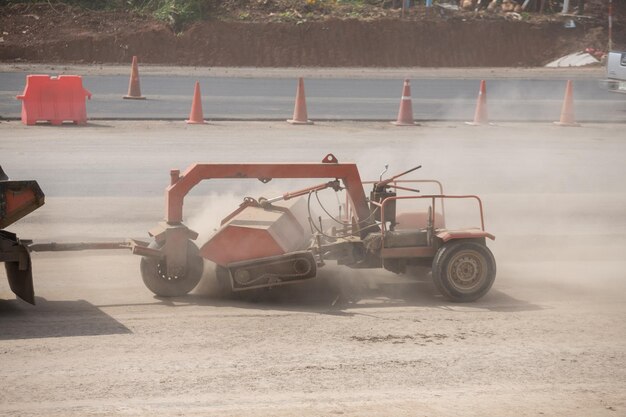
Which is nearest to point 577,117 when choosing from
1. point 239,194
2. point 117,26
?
point 239,194

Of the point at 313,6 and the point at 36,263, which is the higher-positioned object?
the point at 313,6

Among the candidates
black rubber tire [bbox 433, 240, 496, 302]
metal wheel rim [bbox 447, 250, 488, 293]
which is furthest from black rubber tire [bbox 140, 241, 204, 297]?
metal wheel rim [bbox 447, 250, 488, 293]

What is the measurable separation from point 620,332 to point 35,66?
26.1 meters

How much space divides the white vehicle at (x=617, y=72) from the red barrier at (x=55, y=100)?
11428 mm

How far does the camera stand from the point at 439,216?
9.34 meters

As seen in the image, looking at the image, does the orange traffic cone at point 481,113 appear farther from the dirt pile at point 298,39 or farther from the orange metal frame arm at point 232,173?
the dirt pile at point 298,39

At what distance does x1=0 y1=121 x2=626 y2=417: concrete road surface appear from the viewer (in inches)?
245

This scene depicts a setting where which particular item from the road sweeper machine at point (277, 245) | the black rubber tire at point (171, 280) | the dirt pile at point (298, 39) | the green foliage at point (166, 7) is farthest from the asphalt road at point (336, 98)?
the black rubber tire at point (171, 280)

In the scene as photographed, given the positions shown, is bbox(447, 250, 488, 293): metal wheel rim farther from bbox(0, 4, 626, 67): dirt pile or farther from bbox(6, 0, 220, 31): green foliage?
bbox(6, 0, 220, 31): green foliage

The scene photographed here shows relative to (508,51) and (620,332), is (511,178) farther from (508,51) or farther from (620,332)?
(508,51)

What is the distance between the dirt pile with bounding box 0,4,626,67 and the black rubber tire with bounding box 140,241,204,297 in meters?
25.9

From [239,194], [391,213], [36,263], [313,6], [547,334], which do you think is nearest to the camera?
[547,334]

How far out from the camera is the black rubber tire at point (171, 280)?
A: 844 centimetres

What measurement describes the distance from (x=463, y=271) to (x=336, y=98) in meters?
16.7
